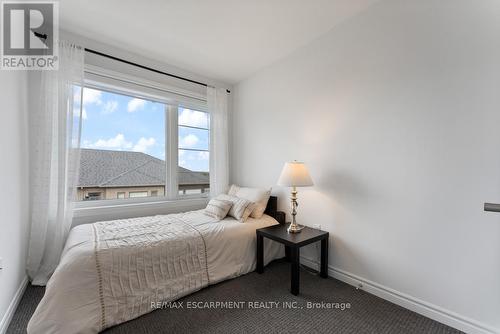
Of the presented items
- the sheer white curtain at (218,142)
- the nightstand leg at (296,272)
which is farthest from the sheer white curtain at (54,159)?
the nightstand leg at (296,272)

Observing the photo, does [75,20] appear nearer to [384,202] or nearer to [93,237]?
[93,237]

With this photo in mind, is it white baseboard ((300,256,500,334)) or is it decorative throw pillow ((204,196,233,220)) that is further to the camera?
decorative throw pillow ((204,196,233,220))

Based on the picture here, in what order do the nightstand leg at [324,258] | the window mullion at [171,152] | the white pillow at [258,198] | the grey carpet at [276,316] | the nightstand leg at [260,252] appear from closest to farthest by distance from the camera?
the grey carpet at [276,316], the nightstand leg at [324,258], the nightstand leg at [260,252], the white pillow at [258,198], the window mullion at [171,152]

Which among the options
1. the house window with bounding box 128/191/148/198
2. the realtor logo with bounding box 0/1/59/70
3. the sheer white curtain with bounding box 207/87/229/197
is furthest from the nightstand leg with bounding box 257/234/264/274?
the realtor logo with bounding box 0/1/59/70

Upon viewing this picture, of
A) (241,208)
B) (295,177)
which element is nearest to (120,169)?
(241,208)

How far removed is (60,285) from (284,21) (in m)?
2.89

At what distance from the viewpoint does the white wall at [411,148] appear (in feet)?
4.86

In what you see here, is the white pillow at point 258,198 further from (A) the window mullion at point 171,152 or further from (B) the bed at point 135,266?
(A) the window mullion at point 171,152

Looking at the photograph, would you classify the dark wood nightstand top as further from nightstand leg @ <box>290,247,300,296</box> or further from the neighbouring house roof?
the neighbouring house roof

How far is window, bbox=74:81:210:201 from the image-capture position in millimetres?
2670

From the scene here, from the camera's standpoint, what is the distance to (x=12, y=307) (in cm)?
168

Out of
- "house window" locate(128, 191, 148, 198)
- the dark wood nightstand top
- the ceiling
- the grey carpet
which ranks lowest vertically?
the grey carpet

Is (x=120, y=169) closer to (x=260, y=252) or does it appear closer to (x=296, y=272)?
(x=260, y=252)

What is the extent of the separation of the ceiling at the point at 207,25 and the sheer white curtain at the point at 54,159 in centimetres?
45
